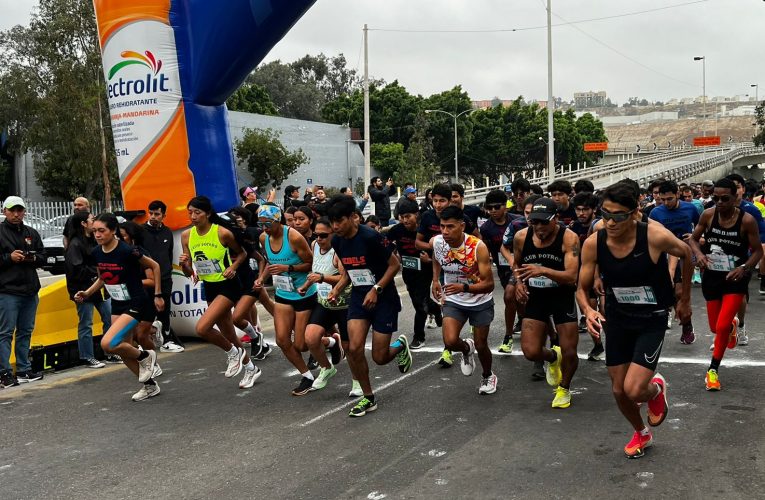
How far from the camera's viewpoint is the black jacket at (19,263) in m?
8.29

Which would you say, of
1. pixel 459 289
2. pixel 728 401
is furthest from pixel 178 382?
pixel 728 401

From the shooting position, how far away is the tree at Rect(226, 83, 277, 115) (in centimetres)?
6069

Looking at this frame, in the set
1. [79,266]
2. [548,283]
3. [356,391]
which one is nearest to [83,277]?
[79,266]

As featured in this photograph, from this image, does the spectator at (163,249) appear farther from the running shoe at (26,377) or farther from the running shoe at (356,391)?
the running shoe at (356,391)

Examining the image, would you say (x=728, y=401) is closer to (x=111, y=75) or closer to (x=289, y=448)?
(x=289, y=448)

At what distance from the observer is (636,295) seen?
5.45 meters

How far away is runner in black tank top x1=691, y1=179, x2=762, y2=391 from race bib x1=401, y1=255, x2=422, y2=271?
3215 mm

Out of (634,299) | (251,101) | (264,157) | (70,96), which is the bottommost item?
(634,299)

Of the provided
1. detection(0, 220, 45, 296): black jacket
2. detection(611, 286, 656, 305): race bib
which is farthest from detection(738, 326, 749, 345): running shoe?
detection(0, 220, 45, 296): black jacket

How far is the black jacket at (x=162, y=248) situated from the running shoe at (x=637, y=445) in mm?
6439

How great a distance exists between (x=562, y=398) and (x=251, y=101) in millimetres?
59709

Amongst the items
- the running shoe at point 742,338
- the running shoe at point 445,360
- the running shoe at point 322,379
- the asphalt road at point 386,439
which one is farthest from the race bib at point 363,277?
the running shoe at point 742,338

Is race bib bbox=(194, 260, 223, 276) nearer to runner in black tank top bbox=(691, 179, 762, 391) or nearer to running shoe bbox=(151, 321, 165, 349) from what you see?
running shoe bbox=(151, 321, 165, 349)

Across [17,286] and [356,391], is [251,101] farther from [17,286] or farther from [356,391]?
[356,391]
